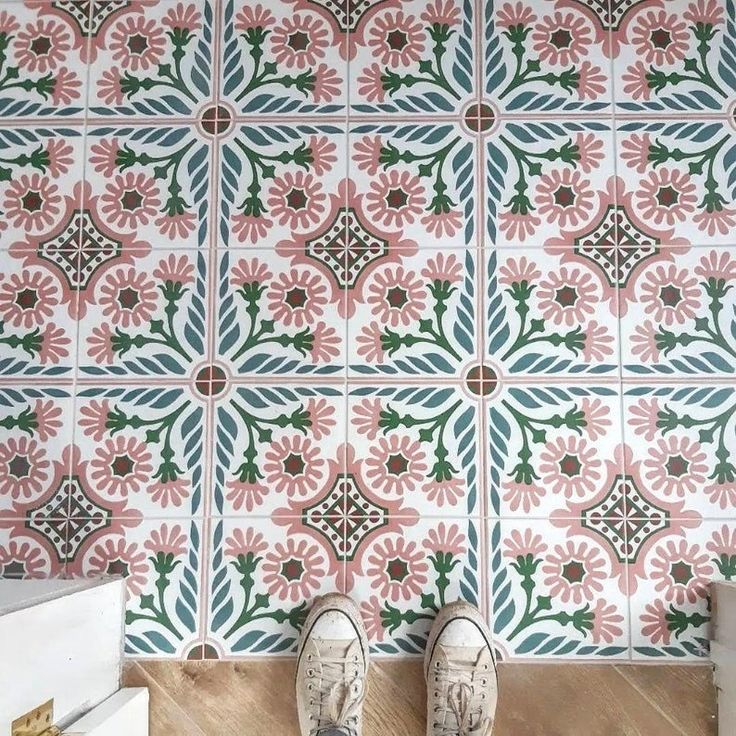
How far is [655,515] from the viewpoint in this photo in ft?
4.20

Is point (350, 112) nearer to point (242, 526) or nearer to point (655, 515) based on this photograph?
point (242, 526)

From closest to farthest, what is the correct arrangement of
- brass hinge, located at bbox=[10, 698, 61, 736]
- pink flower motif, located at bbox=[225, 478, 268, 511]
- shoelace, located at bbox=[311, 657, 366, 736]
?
brass hinge, located at bbox=[10, 698, 61, 736]
shoelace, located at bbox=[311, 657, 366, 736]
pink flower motif, located at bbox=[225, 478, 268, 511]

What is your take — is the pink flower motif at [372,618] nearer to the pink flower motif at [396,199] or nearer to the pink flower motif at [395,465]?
the pink flower motif at [395,465]

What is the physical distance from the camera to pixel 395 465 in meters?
1.29

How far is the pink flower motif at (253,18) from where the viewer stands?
1376 mm

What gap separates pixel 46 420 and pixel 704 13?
4.25 feet

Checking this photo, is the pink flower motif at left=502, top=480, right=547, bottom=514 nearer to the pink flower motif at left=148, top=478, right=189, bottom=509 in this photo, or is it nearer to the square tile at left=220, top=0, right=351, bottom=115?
the pink flower motif at left=148, top=478, right=189, bottom=509

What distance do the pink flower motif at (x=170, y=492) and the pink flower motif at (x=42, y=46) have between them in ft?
2.44

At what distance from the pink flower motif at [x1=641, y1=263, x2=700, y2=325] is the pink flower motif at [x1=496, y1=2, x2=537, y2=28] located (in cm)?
47

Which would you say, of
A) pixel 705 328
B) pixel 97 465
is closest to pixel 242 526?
pixel 97 465

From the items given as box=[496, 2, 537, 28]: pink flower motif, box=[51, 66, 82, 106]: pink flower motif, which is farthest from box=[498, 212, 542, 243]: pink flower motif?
box=[51, 66, 82, 106]: pink flower motif

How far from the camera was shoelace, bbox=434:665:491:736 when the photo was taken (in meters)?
1.20

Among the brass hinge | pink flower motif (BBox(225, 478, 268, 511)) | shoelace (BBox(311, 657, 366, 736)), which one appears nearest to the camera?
the brass hinge

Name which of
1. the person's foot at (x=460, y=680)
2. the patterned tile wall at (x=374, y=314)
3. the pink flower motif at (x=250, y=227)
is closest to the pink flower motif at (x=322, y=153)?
the patterned tile wall at (x=374, y=314)
